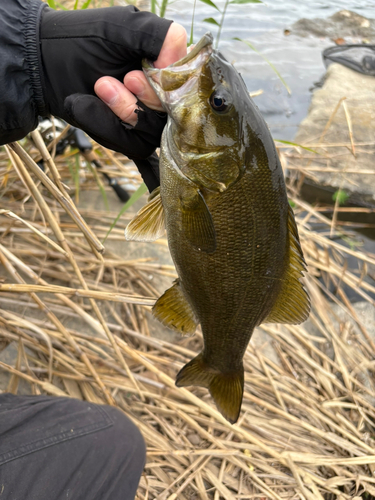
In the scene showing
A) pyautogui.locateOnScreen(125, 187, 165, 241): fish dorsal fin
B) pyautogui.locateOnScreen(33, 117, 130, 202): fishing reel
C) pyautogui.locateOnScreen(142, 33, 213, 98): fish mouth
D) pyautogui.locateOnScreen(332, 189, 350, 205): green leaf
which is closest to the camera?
pyautogui.locateOnScreen(142, 33, 213, 98): fish mouth

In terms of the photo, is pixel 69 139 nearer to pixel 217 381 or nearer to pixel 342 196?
pixel 217 381

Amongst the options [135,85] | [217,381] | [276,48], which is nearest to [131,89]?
[135,85]

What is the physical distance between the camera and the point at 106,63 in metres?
1.44

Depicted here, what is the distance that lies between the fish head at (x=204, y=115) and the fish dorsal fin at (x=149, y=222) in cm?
21

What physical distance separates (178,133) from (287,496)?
7.09ft

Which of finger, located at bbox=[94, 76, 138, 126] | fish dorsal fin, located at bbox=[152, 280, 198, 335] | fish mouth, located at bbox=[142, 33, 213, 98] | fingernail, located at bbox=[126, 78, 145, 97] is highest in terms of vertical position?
fish mouth, located at bbox=[142, 33, 213, 98]

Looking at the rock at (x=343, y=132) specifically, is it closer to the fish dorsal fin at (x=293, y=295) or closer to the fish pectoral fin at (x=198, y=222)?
the fish dorsal fin at (x=293, y=295)

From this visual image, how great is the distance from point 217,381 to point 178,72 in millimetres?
1349

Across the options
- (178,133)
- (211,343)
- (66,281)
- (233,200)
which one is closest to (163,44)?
(178,133)

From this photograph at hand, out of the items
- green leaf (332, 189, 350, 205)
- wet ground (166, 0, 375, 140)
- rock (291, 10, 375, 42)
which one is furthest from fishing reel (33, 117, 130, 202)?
rock (291, 10, 375, 42)

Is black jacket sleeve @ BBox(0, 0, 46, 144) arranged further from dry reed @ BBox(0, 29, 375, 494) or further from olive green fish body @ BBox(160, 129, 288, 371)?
olive green fish body @ BBox(160, 129, 288, 371)

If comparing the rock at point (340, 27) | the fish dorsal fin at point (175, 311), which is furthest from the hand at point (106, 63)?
the rock at point (340, 27)

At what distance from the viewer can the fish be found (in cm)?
133

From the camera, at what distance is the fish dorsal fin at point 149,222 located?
1526mm
